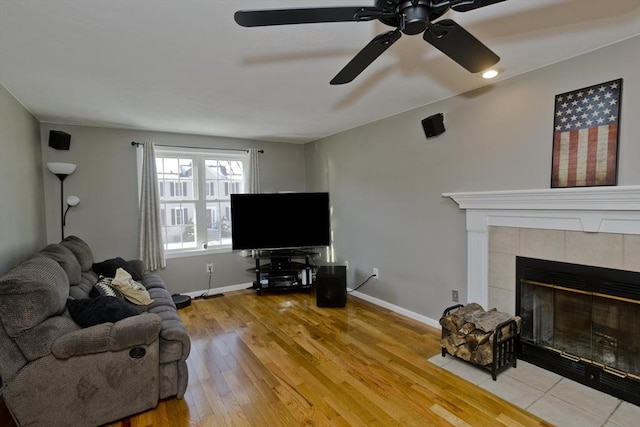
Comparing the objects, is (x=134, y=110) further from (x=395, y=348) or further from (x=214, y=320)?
(x=395, y=348)

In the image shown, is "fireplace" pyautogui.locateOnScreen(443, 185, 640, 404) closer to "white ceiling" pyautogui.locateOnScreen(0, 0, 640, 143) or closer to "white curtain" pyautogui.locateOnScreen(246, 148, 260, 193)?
"white ceiling" pyautogui.locateOnScreen(0, 0, 640, 143)

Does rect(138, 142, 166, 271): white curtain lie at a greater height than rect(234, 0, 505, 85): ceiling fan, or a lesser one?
lesser

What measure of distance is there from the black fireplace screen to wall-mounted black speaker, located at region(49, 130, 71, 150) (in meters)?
5.00

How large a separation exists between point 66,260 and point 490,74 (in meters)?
3.80

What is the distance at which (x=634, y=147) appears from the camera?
80.4 inches

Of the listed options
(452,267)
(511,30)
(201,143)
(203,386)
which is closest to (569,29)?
(511,30)

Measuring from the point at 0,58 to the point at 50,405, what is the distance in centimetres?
223

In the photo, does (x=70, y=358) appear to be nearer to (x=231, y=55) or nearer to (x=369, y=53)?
(x=231, y=55)

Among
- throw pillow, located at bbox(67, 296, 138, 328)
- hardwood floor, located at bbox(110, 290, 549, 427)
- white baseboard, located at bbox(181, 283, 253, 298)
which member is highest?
throw pillow, located at bbox(67, 296, 138, 328)

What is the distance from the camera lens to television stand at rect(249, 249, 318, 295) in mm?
4699

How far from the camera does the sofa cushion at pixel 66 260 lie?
2605 millimetres

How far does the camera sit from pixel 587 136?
2.25 metres

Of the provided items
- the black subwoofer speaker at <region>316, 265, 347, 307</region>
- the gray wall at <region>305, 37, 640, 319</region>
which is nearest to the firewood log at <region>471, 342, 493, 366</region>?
the gray wall at <region>305, 37, 640, 319</region>

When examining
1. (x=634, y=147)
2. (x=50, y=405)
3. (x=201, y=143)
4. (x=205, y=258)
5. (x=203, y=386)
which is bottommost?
(x=203, y=386)
